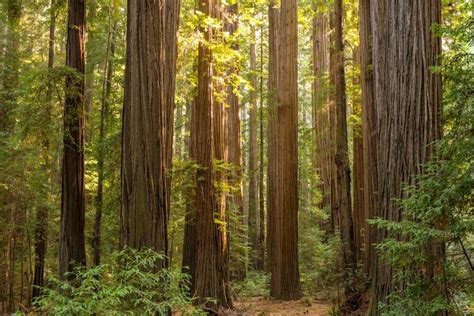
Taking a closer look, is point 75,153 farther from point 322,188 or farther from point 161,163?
point 322,188

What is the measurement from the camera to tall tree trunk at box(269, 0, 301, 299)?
11.9 meters

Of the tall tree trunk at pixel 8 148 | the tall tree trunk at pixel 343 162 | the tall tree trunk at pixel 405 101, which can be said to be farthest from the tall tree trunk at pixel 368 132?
the tall tree trunk at pixel 8 148

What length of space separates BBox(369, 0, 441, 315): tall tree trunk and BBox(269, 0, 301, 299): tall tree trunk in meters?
6.29

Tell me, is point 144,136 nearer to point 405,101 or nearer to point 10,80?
point 405,101

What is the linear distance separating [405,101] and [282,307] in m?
7.31

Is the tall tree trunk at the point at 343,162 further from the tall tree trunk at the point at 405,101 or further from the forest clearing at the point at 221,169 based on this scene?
the tall tree trunk at the point at 405,101

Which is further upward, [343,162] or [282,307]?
[343,162]

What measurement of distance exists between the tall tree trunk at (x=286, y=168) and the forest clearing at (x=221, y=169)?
0.12 feet

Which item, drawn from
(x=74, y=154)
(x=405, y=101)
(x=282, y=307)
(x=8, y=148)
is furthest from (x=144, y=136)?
(x=8, y=148)

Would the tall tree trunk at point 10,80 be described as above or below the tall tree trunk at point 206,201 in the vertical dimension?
above

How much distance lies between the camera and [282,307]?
36.7ft

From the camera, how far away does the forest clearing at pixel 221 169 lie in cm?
422

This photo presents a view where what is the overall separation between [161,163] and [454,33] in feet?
12.4

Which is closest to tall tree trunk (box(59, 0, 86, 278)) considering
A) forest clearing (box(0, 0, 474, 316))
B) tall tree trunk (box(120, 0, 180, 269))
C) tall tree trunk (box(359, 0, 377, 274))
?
forest clearing (box(0, 0, 474, 316))
